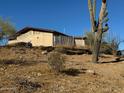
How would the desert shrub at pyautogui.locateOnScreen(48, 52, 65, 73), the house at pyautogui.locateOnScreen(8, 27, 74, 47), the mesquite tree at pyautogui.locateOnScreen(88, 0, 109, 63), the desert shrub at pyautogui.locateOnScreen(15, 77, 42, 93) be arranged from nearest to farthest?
the desert shrub at pyautogui.locateOnScreen(15, 77, 42, 93)
the desert shrub at pyautogui.locateOnScreen(48, 52, 65, 73)
the mesquite tree at pyautogui.locateOnScreen(88, 0, 109, 63)
the house at pyautogui.locateOnScreen(8, 27, 74, 47)

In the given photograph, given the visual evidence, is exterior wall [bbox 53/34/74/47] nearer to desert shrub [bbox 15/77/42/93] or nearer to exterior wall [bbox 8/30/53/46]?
exterior wall [bbox 8/30/53/46]

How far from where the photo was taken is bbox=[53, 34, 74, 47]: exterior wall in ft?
143

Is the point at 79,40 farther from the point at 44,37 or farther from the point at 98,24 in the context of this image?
the point at 98,24

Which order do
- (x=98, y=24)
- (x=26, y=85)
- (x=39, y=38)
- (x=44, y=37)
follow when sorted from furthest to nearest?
(x=39, y=38) < (x=44, y=37) < (x=98, y=24) < (x=26, y=85)

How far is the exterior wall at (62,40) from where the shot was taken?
143 ft

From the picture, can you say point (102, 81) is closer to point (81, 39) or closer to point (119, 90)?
point (119, 90)

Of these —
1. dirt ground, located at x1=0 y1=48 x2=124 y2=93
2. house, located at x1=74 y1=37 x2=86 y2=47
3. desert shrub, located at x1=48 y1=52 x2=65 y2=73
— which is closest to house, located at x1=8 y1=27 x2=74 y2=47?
house, located at x1=74 y1=37 x2=86 y2=47

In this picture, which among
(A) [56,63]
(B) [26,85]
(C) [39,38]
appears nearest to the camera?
(B) [26,85]

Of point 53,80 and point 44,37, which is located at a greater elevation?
point 44,37

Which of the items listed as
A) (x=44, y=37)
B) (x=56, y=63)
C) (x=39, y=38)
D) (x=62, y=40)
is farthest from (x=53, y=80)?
(x=39, y=38)

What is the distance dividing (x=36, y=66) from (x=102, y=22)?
5994 mm

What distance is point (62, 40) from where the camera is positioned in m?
44.7

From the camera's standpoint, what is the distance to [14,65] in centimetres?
1360

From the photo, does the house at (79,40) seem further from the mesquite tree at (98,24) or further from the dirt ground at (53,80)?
the dirt ground at (53,80)
